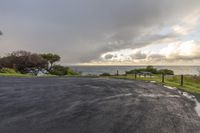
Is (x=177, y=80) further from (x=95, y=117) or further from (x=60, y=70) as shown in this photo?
(x=60, y=70)

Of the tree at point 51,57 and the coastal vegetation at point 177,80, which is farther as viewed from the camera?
the tree at point 51,57

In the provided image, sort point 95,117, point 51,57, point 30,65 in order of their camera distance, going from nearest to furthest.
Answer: point 95,117
point 30,65
point 51,57

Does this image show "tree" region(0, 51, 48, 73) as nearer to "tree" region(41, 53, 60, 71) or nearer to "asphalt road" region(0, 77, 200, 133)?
"tree" region(41, 53, 60, 71)

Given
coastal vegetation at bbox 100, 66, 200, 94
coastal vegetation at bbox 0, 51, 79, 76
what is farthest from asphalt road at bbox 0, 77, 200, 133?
coastal vegetation at bbox 0, 51, 79, 76

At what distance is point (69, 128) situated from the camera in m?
10.1

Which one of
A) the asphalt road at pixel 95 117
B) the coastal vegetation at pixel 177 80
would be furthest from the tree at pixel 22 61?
the asphalt road at pixel 95 117

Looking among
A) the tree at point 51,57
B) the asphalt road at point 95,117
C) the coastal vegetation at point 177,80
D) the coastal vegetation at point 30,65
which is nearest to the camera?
the asphalt road at point 95,117

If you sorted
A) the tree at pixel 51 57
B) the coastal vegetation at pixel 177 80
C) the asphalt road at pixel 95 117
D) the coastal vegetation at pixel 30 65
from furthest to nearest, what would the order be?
the tree at pixel 51 57
the coastal vegetation at pixel 30 65
the coastal vegetation at pixel 177 80
the asphalt road at pixel 95 117

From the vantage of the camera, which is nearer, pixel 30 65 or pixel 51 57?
pixel 30 65

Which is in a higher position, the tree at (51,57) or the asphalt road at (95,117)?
the tree at (51,57)

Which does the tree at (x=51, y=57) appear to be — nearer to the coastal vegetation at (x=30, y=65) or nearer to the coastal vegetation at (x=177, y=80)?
the coastal vegetation at (x=30, y=65)

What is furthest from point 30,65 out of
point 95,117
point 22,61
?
point 95,117

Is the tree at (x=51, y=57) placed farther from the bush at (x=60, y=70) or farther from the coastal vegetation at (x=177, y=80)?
the coastal vegetation at (x=177, y=80)

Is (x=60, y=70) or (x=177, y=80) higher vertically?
(x=60, y=70)
